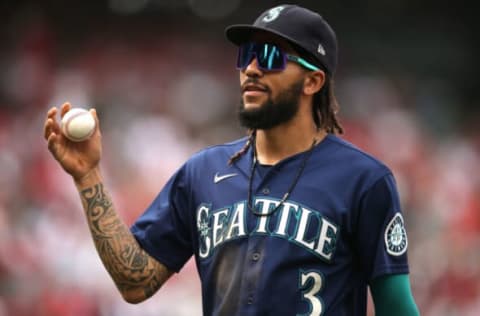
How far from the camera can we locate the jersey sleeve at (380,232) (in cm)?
300

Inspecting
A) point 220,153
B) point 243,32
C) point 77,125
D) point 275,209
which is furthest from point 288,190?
point 77,125

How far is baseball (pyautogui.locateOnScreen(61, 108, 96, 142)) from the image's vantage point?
303 cm

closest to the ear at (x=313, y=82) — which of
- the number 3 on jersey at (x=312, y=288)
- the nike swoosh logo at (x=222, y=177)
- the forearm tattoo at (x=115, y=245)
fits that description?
the nike swoosh logo at (x=222, y=177)

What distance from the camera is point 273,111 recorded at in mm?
3154

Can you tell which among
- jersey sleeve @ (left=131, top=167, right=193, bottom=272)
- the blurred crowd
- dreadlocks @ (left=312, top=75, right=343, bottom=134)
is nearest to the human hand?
jersey sleeve @ (left=131, top=167, right=193, bottom=272)

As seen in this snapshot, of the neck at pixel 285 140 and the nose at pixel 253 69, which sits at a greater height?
the nose at pixel 253 69

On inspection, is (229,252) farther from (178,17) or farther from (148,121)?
(178,17)

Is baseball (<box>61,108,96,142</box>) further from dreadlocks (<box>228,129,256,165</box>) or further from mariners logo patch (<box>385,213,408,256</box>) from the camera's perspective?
mariners logo patch (<box>385,213,408,256</box>)

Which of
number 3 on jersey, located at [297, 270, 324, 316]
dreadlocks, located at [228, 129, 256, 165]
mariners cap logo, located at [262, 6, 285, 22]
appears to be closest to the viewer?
number 3 on jersey, located at [297, 270, 324, 316]

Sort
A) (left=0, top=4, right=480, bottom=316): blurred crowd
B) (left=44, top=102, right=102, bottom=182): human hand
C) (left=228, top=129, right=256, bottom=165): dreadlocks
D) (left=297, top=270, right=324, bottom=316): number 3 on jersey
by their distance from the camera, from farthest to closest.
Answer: (left=0, top=4, right=480, bottom=316): blurred crowd, (left=228, top=129, right=256, bottom=165): dreadlocks, (left=44, top=102, right=102, bottom=182): human hand, (left=297, top=270, right=324, bottom=316): number 3 on jersey

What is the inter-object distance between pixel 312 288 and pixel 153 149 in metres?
5.76

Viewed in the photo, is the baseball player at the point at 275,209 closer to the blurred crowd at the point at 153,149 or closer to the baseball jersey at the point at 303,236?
the baseball jersey at the point at 303,236

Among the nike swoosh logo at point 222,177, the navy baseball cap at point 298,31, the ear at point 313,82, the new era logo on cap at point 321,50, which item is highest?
the navy baseball cap at point 298,31

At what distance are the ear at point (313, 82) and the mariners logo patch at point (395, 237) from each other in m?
0.54
